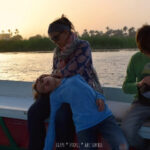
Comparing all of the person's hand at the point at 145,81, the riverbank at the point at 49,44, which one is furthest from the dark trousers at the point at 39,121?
the riverbank at the point at 49,44

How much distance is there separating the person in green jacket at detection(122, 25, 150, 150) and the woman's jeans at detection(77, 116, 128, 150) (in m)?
0.06

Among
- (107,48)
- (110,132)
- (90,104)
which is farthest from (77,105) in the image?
(107,48)

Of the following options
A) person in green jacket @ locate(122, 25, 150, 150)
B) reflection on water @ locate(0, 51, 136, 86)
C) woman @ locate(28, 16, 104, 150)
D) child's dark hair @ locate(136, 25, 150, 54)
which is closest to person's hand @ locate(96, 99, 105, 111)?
woman @ locate(28, 16, 104, 150)

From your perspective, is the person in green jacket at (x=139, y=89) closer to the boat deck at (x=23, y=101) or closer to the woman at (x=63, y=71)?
the boat deck at (x=23, y=101)

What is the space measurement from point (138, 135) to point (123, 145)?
0.12 m

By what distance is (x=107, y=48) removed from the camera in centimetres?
1892

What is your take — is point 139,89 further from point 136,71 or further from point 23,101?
point 23,101

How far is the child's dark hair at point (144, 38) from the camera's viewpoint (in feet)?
5.87

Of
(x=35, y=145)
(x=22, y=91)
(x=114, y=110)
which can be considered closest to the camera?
(x=35, y=145)

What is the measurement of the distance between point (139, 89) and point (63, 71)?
19.3 inches

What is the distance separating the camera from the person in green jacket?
5.39ft

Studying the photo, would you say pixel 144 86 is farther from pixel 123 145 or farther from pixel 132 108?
pixel 123 145

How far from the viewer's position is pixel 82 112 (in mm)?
1662

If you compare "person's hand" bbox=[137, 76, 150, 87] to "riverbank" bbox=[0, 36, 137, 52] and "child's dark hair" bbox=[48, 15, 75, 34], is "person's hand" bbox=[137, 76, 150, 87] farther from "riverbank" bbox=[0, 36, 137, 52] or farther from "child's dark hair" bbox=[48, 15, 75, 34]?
"riverbank" bbox=[0, 36, 137, 52]
